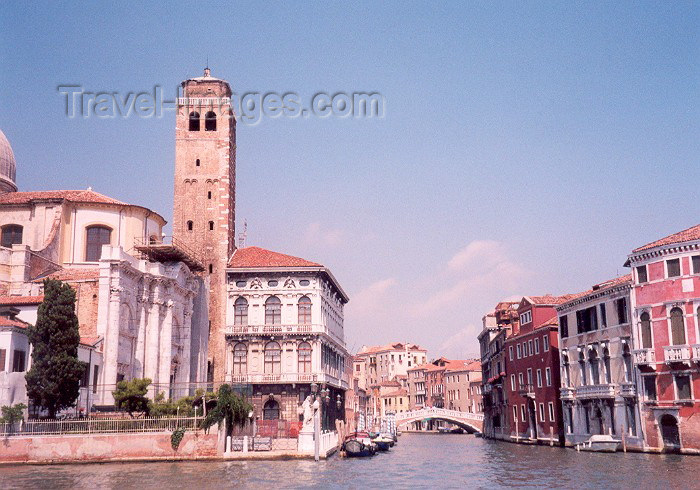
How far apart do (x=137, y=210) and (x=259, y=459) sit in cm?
2041

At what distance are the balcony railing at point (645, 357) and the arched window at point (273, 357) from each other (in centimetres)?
2282

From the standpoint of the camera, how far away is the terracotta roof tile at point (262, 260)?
54.2m

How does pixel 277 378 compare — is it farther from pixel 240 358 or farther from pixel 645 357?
pixel 645 357

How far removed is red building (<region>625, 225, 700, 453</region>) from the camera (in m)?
38.6

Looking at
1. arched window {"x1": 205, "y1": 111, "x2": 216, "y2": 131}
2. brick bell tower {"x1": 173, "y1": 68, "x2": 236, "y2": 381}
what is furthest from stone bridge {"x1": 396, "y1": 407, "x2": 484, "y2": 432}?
arched window {"x1": 205, "y1": 111, "x2": 216, "y2": 131}

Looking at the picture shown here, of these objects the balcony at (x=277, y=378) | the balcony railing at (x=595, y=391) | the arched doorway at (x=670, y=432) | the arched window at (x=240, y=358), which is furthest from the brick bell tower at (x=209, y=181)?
the arched doorway at (x=670, y=432)

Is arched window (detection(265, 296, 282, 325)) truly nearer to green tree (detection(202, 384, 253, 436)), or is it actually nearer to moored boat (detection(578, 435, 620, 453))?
green tree (detection(202, 384, 253, 436))

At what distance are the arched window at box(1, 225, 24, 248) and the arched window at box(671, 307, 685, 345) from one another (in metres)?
36.8

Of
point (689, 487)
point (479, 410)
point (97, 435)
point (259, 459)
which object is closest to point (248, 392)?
point (259, 459)

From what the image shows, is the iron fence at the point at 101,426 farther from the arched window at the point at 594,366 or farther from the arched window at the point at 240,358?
the arched window at the point at 594,366

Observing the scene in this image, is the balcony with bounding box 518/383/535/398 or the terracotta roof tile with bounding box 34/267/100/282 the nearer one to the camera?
the terracotta roof tile with bounding box 34/267/100/282

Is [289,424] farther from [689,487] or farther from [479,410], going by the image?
[479,410]

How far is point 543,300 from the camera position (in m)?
55.6

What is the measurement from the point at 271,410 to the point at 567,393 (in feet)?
61.3
